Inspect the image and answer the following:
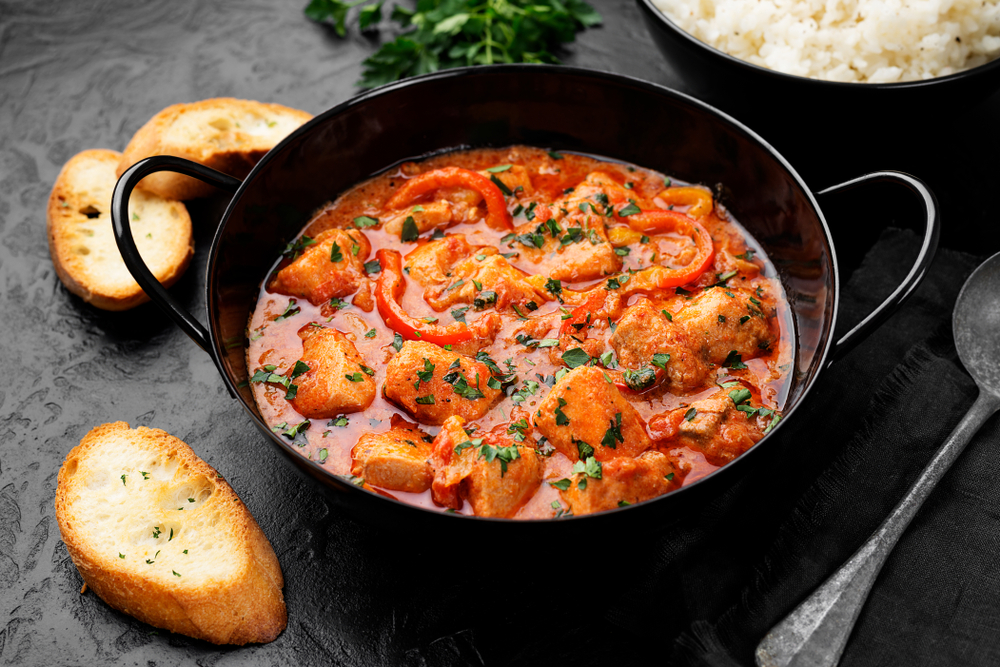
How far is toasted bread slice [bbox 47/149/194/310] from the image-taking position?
418 cm

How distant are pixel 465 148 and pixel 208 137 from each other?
1.49 m

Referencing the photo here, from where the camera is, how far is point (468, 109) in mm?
4434

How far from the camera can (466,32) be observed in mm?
5258

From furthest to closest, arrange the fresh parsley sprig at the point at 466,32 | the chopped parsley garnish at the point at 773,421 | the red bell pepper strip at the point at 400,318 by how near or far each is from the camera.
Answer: the fresh parsley sprig at the point at 466,32 → the red bell pepper strip at the point at 400,318 → the chopped parsley garnish at the point at 773,421

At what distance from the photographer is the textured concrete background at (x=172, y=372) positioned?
3.22 metres

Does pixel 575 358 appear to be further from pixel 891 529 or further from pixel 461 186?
pixel 891 529

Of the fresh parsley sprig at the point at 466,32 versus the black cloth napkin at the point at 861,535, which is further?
the fresh parsley sprig at the point at 466,32

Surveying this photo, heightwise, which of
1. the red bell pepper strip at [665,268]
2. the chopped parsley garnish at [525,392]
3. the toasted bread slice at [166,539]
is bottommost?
the toasted bread slice at [166,539]

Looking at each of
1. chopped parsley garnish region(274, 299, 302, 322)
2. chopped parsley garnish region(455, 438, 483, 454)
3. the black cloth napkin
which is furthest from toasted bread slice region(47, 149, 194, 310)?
the black cloth napkin

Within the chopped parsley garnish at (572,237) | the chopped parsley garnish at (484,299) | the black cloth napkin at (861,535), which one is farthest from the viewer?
the chopped parsley garnish at (572,237)

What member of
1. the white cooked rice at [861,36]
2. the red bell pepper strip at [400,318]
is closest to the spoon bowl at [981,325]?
the white cooked rice at [861,36]

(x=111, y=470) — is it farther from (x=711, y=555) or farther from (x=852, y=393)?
(x=852, y=393)

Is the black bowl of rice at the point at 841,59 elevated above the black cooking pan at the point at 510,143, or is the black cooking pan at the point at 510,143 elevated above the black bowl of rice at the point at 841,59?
the black bowl of rice at the point at 841,59

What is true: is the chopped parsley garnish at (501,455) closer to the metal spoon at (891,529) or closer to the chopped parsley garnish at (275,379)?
the chopped parsley garnish at (275,379)
